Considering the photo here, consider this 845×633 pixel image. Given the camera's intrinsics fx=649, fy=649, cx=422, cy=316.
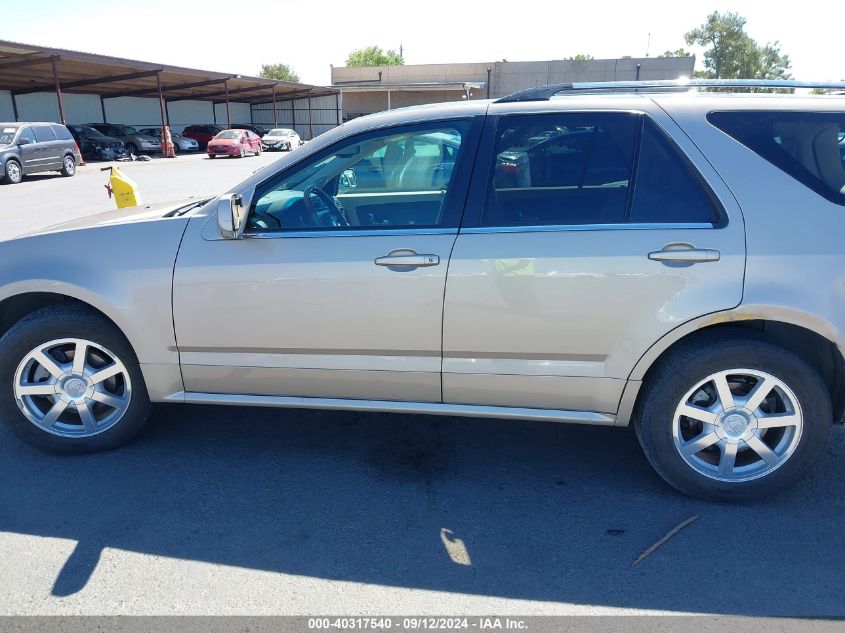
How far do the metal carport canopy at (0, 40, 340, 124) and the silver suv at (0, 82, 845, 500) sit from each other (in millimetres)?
23638

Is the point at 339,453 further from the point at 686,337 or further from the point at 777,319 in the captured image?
the point at 777,319

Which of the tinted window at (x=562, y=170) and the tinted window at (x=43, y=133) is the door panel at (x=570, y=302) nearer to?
the tinted window at (x=562, y=170)

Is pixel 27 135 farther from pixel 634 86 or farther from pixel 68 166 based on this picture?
pixel 634 86

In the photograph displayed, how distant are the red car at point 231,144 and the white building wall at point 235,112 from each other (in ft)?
53.9

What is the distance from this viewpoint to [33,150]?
1914 centimetres

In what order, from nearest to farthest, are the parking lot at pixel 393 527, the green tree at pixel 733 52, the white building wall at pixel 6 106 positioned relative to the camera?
the parking lot at pixel 393 527 → the white building wall at pixel 6 106 → the green tree at pixel 733 52

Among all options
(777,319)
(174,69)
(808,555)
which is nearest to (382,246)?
(777,319)

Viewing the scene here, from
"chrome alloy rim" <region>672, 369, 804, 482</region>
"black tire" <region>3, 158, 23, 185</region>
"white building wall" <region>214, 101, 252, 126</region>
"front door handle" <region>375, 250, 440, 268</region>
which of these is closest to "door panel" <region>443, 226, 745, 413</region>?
"front door handle" <region>375, 250, 440, 268</region>

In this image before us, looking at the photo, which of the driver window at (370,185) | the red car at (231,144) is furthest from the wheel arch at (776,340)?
the red car at (231,144)

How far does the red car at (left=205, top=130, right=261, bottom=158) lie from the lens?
3278 cm

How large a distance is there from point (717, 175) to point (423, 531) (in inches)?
81.4

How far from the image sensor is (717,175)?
2.92 meters

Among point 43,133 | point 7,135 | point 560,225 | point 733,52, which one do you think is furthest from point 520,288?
point 733,52

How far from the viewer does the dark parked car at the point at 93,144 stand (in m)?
29.5
